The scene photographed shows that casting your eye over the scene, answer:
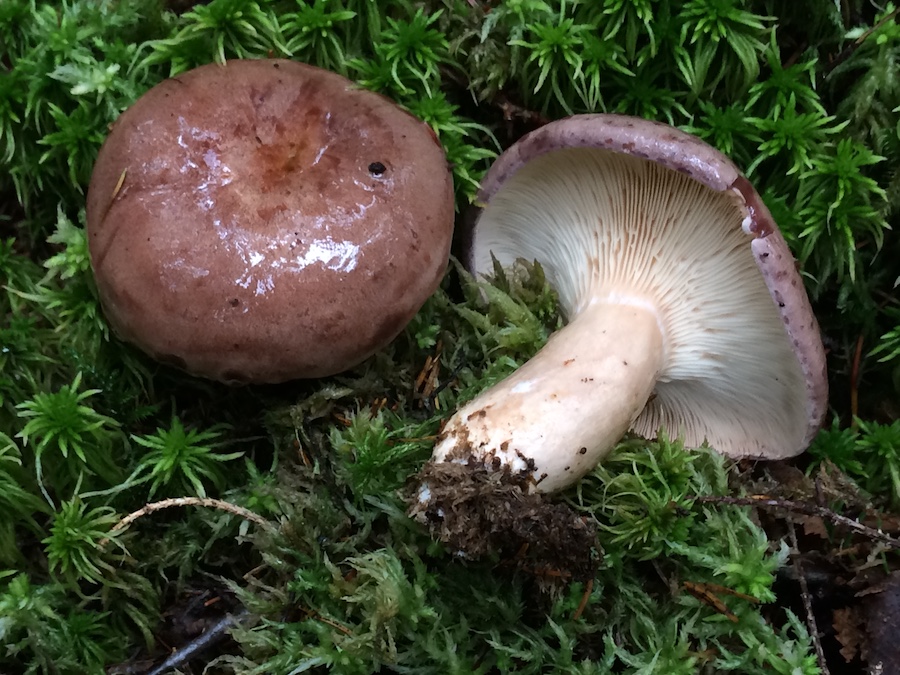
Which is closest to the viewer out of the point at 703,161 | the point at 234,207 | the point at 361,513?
the point at 703,161

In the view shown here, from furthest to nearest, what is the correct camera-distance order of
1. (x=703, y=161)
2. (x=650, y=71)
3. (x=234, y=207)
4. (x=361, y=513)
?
(x=650, y=71), (x=361, y=513), (x=234, y=207), (x=703, y=161)

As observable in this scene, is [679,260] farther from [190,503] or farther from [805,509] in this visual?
[190,503]

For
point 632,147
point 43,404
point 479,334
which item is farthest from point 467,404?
point 43,404

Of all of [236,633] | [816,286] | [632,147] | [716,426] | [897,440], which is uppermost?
[632,147]

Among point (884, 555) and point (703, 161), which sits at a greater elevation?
point (703, 161)

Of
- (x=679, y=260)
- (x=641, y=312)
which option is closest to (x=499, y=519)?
(x=641, y=312)

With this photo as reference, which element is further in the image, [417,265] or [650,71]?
[650,71]

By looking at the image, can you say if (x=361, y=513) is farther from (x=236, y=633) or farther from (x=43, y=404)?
(x=43, y=404)

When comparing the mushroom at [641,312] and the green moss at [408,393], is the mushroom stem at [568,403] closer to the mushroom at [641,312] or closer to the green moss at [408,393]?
the mushroom at [641,312]
